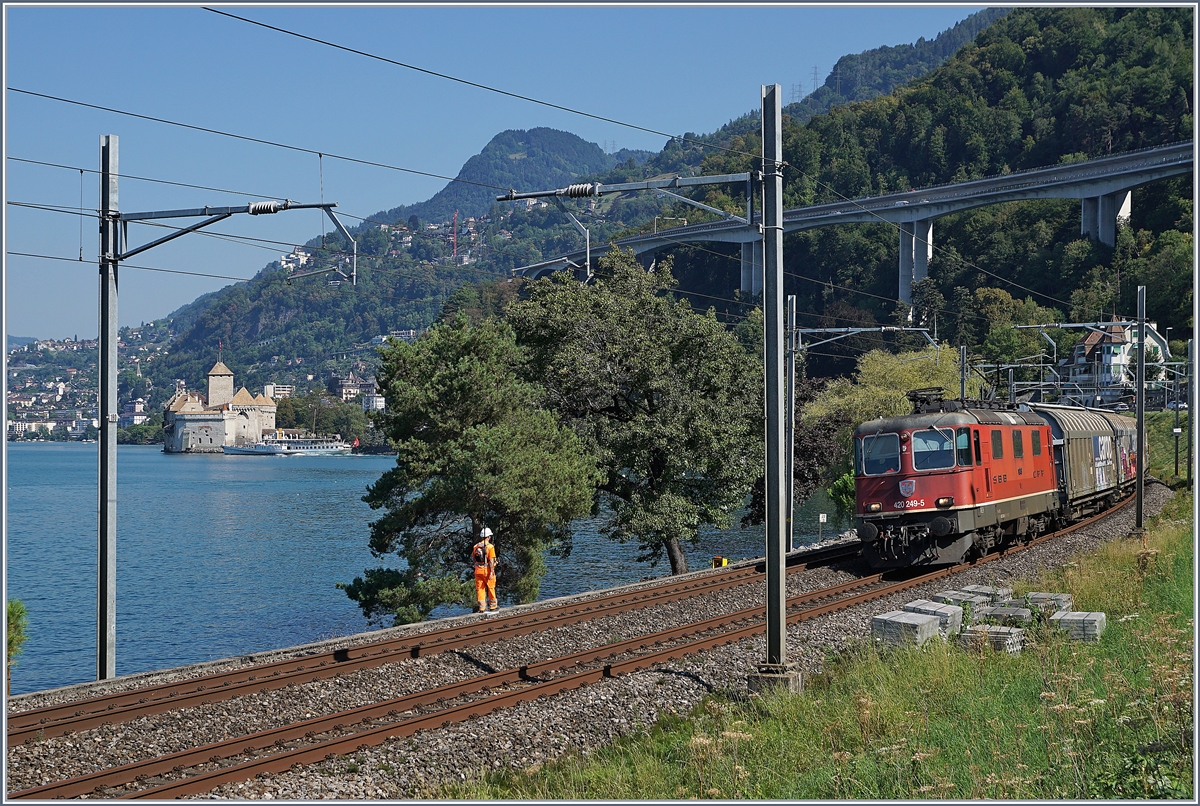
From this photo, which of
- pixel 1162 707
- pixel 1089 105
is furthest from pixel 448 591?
pixel 1089 105

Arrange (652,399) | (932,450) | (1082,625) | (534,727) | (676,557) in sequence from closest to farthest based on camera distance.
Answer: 1. (534,727)
2. (1082,625)
3. (932,450)
4. (652,399)
5. (676,557)

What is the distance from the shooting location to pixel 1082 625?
13469 millimetres

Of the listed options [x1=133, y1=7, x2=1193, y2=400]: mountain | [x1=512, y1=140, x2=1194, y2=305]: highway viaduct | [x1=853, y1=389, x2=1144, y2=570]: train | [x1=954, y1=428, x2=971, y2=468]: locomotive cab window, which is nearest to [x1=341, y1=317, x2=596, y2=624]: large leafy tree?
[x1=853, y1=389, x2=1144, y2=570]: train

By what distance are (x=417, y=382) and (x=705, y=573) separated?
10223mm

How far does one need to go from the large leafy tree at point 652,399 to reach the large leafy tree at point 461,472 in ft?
6.58

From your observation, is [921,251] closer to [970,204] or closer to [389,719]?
[970,204]

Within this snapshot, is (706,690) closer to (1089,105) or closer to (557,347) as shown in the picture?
(557,347)

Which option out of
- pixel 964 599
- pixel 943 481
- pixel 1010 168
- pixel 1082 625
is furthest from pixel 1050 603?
pixel 1010 168

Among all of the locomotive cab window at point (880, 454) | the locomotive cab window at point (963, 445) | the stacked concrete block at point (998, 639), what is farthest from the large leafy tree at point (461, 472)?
the stacked concrete block at point (998, 639)

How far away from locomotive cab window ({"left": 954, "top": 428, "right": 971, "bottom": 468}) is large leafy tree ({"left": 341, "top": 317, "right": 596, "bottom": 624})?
10513mm

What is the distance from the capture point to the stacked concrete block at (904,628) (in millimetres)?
13898

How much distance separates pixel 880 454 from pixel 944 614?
29.7ft

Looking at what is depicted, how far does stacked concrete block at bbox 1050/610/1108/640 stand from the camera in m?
13.3

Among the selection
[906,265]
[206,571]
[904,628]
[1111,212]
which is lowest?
[206,571]
